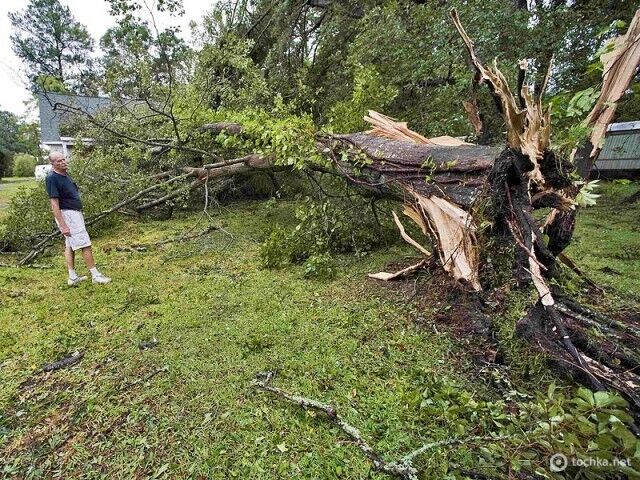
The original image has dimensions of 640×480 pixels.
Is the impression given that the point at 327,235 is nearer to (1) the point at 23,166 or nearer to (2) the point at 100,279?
(2) the point at 100,279

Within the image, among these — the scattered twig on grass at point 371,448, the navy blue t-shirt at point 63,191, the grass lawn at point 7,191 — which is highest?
the navy blue t-shirt at point 63,191

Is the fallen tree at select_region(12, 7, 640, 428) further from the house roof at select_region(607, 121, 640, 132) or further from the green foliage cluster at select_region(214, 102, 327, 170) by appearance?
the house roof at select_region(607, 121, 640, 132)

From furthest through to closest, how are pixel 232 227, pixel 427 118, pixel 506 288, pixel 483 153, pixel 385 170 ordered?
pixel 232 227
pixel 427 118
pixel 385 170
pixel 483 153
pixel 506 288

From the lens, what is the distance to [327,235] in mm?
3668

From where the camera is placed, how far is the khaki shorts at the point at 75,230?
3273 mm

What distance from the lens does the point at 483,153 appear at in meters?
2.37

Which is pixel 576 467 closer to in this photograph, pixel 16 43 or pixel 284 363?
pixel 284 363

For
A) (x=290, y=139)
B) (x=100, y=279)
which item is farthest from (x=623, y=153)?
(x=100, y=279)

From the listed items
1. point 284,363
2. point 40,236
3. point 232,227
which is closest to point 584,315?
point 284,363

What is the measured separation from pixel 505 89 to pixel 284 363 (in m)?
2.07

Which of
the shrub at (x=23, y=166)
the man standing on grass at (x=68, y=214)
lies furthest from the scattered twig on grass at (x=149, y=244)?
the shrub at (x=23, y=166)
